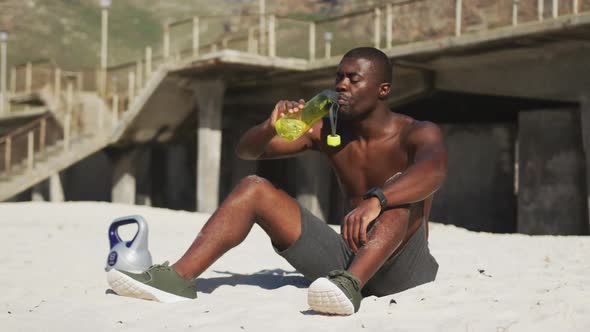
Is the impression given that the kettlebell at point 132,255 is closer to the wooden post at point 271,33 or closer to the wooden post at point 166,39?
the wooden post at point 271,33

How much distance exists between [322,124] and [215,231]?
2.82 feet

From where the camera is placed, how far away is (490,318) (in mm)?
3613

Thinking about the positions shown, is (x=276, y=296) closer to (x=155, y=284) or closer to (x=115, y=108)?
(x=155, y=284)

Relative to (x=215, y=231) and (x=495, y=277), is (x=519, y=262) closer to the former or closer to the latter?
(x=495, y=277)

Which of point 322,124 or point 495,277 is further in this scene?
point 495,277

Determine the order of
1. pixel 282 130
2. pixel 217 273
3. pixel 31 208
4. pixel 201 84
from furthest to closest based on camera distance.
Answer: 1. pixel 201 84
2. pixel 31 208
3. pixel 217 273
4. pixel 282 130

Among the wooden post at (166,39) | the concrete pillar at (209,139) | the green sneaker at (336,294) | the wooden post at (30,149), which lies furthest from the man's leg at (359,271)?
the wooden post at (30,149)

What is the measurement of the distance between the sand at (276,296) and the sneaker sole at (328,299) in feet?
0.17

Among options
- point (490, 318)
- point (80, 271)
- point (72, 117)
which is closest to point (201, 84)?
point (72, 117)

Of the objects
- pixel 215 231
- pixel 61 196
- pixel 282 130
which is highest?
pixel 282 130

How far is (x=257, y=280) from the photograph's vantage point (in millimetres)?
5340

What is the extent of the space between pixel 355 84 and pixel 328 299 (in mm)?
1127

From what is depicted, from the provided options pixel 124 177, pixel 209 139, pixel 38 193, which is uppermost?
pixel 209 139

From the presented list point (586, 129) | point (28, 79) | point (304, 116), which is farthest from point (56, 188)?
point (304, 116)
